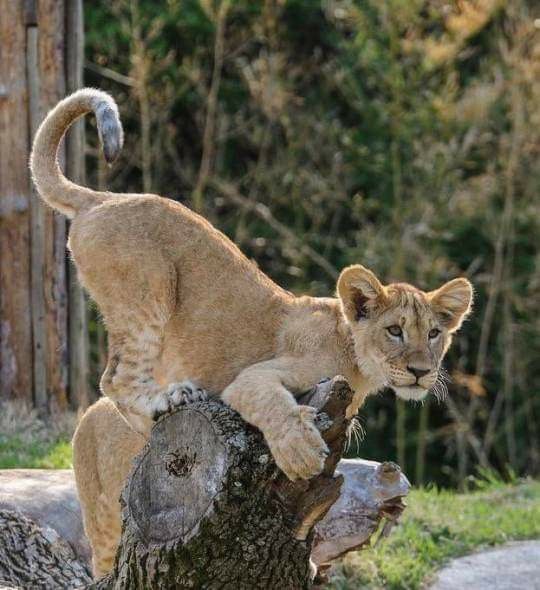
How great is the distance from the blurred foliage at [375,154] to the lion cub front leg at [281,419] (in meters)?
7.59

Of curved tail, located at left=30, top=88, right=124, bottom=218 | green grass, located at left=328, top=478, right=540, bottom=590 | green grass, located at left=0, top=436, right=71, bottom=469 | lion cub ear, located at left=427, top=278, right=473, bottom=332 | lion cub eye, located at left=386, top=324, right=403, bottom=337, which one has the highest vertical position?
curved tail, located at left=30, top=88, right=124, bottom=218

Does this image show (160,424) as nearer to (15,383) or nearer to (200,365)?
(200,365)

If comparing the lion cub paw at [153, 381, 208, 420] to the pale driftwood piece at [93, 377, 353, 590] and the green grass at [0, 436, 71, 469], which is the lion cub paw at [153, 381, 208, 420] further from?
the green grass at [0, 436, 71, 469]

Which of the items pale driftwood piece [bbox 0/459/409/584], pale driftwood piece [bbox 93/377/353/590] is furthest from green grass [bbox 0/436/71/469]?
pale driftwood piece [bbox 93/377/353/590]

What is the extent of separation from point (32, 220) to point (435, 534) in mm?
3413

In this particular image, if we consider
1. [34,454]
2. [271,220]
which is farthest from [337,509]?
[271,220]

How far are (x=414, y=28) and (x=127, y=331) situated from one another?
832 cm

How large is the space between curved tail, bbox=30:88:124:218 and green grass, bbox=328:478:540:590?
255 cm

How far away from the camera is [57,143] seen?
6.21 m

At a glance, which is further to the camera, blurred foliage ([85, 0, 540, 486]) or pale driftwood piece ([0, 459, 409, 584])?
blurred foliage ([85, 0, 540, 486])

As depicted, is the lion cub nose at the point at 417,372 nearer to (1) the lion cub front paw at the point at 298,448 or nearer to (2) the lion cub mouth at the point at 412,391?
(2) the lion cub mouth at the point at 412,391

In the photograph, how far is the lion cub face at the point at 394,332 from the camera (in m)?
5.32

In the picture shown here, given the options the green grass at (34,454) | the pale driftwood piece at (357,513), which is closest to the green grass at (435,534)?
the pale driftwood piece at (357,513)

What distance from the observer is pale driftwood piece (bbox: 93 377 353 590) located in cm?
444
